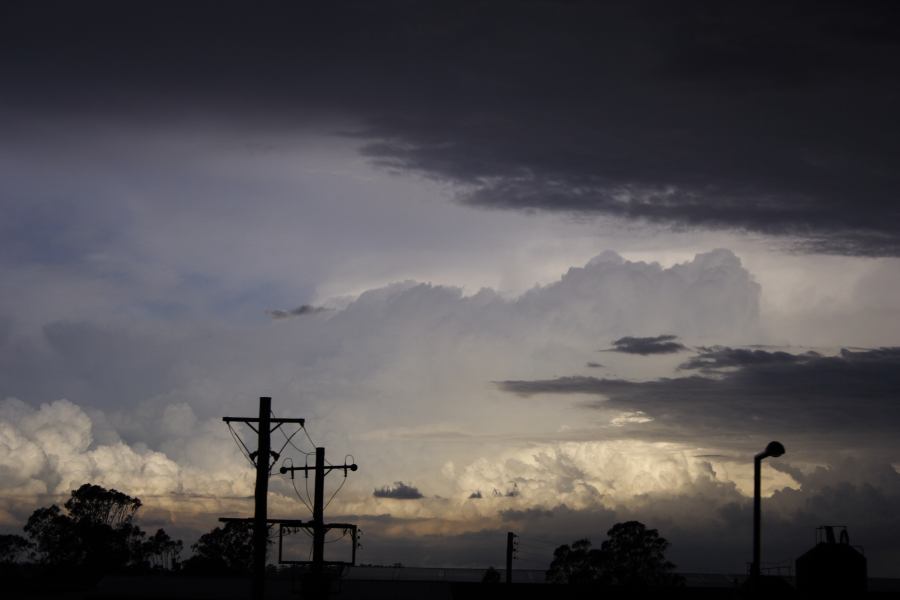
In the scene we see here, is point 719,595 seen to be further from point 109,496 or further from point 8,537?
point 8,537

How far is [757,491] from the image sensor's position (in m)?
32.2

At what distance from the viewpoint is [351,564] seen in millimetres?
58094

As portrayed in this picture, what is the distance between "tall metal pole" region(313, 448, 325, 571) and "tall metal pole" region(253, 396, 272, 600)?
590 inches

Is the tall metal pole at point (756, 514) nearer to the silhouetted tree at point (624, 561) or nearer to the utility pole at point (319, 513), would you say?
the utility pole at point (319, 513)

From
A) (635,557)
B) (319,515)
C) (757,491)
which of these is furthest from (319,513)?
(635,557)

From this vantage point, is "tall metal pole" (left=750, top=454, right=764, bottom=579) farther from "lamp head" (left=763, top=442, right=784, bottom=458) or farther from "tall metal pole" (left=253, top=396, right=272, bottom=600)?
"tall metal pole" (left=253, top=396, right=272, bottom=600)

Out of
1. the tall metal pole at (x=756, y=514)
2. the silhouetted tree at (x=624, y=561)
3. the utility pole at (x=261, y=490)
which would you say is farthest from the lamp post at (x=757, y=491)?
the silhouetted tree at (x=624, y=561)

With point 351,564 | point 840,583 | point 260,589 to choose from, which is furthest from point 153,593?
point 840,583

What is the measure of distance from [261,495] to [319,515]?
661 inches

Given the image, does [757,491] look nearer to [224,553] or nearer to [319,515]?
[319,515]

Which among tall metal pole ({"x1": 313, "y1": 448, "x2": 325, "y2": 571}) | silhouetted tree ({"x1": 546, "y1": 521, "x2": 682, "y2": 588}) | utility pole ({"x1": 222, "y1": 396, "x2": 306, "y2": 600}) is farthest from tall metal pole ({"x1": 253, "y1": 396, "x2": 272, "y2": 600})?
silhouetted tree ({"x1": 546, "y1": 521, "x2": 682, "y2": 588})

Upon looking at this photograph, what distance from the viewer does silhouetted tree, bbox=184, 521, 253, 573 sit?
121 meters

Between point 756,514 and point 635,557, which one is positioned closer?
point 756,514

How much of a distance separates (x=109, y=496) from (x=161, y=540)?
893cm
